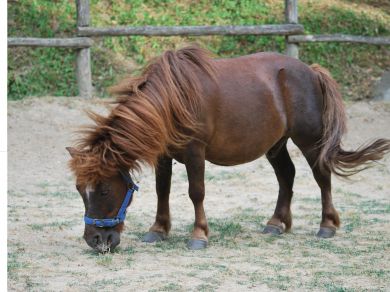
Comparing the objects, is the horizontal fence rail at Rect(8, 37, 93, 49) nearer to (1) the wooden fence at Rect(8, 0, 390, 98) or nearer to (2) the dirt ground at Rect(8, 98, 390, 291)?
(1) the wooden fence at Rect(8, 0, 390, 98)

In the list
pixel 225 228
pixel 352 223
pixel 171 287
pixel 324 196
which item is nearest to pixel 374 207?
pixel 352 223

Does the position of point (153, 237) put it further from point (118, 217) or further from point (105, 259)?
point (105, 259)

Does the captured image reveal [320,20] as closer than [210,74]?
No

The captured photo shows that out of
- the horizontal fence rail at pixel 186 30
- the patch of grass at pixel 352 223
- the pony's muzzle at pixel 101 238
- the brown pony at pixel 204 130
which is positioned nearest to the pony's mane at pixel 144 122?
the brown pony at pixel 204 130

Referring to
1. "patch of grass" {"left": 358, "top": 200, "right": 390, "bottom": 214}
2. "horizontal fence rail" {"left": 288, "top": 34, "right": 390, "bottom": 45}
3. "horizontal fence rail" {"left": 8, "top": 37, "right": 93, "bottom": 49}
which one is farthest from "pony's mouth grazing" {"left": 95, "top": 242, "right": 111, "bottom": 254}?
"horizontal fence rail" {"left": 288, "top": 34, "right": 390, "bottom": 45}

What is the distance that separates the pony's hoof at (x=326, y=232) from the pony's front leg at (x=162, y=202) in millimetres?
1244

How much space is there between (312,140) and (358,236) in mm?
865

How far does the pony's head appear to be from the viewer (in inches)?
202

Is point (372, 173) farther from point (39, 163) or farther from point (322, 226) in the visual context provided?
point (39, 163)

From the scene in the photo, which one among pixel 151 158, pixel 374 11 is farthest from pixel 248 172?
pixel 374 11

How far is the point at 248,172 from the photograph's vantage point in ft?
30.5

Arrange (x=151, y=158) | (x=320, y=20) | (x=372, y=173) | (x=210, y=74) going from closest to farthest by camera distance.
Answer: (x=151, y=158) → (x=210, y=74) → (x=372, y=173) → (x=320, y=20)

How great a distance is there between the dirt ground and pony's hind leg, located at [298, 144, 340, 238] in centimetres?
12

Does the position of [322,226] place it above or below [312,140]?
below
